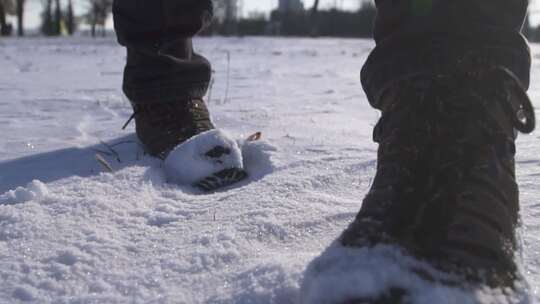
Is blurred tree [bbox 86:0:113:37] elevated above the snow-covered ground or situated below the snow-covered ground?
below

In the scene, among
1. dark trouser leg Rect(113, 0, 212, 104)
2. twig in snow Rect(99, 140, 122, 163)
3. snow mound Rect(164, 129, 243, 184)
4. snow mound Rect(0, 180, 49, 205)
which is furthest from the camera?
dark trouser leg Rect(113, 0, 212, 104)

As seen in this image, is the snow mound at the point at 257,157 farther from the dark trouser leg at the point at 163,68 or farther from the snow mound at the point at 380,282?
the snow mound at the point at 380,282

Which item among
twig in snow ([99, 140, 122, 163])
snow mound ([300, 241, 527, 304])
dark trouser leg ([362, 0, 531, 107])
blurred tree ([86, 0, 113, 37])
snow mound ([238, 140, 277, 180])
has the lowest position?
blurred tree ([86, 0, 113, 37])

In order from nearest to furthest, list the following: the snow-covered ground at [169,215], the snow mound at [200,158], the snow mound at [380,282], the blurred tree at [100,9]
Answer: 1. the snow mound at [380,282]
2. the snow-covered ground at [169,215]
3. the snow mound at [200,158]
4. the blurred tree at [100,9]

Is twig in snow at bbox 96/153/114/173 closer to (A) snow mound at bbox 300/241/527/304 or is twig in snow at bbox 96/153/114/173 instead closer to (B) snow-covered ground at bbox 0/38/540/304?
(B) snow-covered ground at bbox 0/38/540/304

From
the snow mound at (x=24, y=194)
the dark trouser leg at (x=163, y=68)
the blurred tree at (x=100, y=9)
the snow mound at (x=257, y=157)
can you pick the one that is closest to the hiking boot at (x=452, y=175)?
the snow mound at (x=257, y=157)

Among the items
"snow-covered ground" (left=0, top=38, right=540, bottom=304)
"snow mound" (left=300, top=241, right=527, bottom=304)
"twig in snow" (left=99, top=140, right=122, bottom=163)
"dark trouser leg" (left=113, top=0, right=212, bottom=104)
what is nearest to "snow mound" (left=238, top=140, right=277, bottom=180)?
"snow-covered ground" (left=0, top=38, right=540, bottom=304)

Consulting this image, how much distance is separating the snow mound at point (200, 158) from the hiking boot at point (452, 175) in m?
0.60

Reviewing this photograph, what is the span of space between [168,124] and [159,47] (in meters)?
0.29

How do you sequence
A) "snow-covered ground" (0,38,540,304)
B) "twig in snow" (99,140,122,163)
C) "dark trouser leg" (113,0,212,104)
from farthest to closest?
1. "dark trouser leg" (113,0,212,104)
2. "twig in snow" (99,140,122,163)
3. "snow-covered ground" (0,38,540,304)

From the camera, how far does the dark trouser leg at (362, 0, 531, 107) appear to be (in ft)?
3.03

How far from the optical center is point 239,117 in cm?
235

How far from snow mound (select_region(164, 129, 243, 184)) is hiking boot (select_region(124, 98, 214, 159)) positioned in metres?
0.12

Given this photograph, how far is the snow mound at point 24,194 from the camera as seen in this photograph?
121 cm
